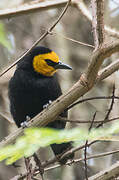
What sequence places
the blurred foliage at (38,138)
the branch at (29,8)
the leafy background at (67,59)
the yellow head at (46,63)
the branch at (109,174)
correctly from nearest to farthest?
the blurred foliage at (38,138), the branch at (109,174), the branch at (29,8), the yellow head at (46,63), the leafy background at (67,59)

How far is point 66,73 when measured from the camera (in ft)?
17.3

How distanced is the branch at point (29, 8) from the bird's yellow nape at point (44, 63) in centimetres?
50

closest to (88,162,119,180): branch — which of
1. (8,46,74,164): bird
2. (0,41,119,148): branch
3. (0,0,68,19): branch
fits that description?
(0,41,119,148): branch

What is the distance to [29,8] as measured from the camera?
3.67 meters

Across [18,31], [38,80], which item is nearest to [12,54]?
[18,31]

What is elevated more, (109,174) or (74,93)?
(74,93)

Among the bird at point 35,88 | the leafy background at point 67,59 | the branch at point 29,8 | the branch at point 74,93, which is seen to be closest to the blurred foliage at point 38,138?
the branch at point 74,93

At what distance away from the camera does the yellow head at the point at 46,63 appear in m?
3.87

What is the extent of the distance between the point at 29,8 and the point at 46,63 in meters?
0.61

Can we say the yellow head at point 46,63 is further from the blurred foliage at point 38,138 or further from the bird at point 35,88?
the blurred foliage at point 38,138

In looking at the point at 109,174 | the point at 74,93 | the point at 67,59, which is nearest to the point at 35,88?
the point at 74,93

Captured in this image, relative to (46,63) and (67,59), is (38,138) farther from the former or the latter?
(67,59)

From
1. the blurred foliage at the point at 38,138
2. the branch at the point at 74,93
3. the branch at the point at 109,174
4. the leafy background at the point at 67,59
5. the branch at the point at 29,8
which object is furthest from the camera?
the leafy background at the point at 67,59

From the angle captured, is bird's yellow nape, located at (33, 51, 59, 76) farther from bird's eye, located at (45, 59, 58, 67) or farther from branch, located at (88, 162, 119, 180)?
branch, located at (88, 162, 119, 180)
